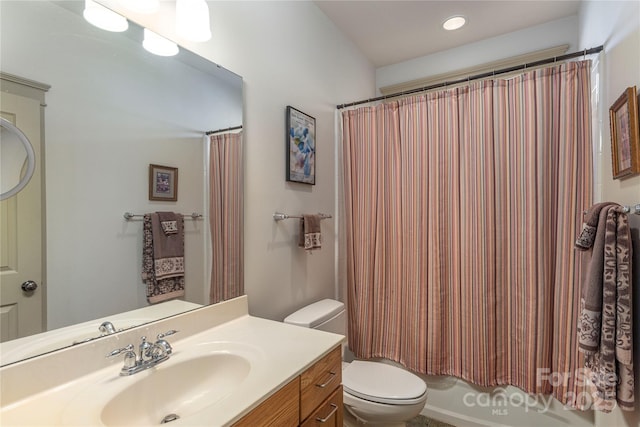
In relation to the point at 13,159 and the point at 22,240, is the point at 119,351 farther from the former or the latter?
the point at 13,159

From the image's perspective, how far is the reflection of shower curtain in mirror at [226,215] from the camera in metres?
1.32

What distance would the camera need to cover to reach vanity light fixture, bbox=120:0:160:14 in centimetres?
101

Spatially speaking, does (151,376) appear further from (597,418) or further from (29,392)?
(597,418)

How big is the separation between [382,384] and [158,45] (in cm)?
184

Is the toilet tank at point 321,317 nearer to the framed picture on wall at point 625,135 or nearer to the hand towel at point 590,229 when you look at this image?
the hand towel at point 590,229

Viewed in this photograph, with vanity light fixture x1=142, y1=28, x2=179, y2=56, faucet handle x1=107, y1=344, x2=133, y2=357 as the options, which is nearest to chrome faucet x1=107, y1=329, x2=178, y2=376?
faucet handle x1=107, y1=344, x2=133, y2=357

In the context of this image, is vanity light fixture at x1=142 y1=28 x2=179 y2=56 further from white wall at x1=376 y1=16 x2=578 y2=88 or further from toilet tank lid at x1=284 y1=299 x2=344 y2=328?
white wall at x1=376 y1=16 x2=578 y2=88

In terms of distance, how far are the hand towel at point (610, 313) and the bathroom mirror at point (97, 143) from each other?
1.54m

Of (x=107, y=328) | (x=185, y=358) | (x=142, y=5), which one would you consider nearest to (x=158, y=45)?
(x=142, y=5)

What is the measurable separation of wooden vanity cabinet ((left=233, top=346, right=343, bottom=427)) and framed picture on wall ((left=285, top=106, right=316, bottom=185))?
102cm

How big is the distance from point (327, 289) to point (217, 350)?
3.75 ft

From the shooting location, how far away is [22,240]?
2.61 feet

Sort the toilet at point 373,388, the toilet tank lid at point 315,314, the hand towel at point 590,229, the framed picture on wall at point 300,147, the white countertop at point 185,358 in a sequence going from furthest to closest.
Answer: the framed picture on wall at point 300,147 → the toilet tank lid at point 315,314 → the toilet at point 373,388 → the hand towel at point 590,229 → the white countertop at point 185,358

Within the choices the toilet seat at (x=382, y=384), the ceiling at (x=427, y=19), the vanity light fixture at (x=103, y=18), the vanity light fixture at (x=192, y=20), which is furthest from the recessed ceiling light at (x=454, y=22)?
the toilet seat at (x=382, y=384)
